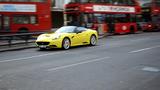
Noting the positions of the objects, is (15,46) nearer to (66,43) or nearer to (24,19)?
(66,43)

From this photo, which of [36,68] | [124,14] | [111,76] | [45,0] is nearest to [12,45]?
[45,0]

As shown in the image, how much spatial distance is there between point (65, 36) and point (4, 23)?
10.6 m

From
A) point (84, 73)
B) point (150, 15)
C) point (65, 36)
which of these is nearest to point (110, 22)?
point (150, 15)

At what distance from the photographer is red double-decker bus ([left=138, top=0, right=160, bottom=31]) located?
138 ft

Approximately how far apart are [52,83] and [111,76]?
2.07 metres

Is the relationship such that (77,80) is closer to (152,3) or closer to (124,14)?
(124,14)

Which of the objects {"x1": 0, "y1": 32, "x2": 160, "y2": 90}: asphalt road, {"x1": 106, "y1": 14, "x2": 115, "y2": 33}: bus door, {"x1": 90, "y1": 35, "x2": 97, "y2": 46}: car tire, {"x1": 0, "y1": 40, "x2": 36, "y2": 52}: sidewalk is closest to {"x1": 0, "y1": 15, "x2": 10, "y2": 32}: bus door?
{"x1": 0, "y1": 40, "x2": 36, "y2": 52}: sidewalk

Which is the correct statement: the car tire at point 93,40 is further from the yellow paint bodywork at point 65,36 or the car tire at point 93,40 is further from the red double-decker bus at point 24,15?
the red double-decker bus at point 24,15

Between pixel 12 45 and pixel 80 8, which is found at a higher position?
pixel 80 8

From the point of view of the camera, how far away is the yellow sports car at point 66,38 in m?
20.4

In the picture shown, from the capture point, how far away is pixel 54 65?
45.8 feet

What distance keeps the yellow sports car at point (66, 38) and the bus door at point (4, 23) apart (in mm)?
9159

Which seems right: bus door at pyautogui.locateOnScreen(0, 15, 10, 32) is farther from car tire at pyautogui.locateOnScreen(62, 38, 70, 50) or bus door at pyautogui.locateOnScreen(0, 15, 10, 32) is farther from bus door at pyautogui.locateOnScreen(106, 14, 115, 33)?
car tire at pyautogui.locateOnScreen(62, 38, 70, 50)

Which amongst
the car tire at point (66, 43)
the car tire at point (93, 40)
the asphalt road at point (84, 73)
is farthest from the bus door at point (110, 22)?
the asphalt road at point (84, 73)
